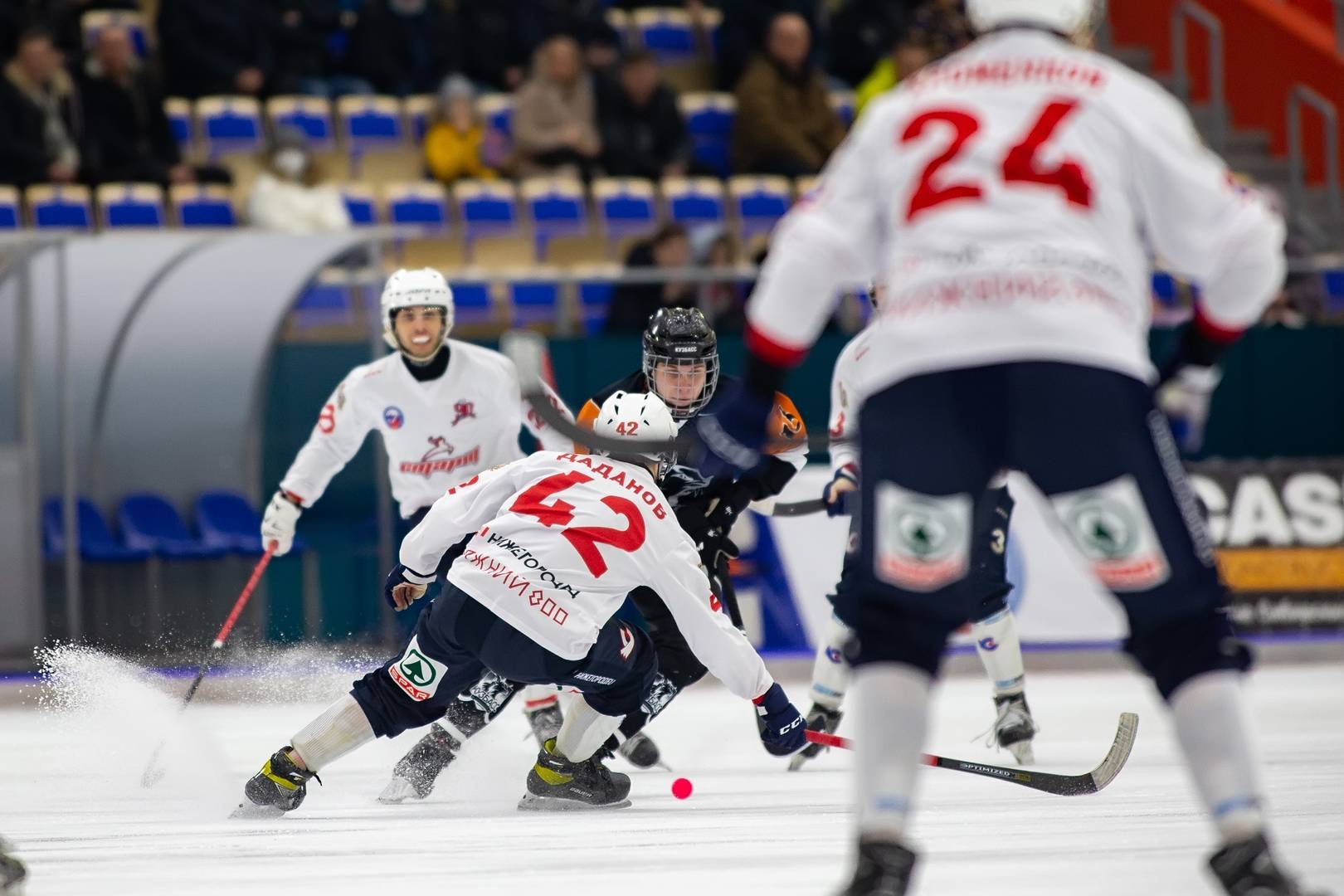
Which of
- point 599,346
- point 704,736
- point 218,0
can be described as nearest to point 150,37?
point 218,0

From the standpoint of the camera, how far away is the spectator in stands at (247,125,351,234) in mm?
12320

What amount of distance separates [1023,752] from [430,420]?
94.9 inches

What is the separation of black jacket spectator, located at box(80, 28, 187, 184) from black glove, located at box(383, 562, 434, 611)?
7.45 m

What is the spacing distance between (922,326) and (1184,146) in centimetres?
52

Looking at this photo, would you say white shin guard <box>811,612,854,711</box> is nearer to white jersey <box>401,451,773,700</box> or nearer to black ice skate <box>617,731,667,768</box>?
black ice skate <box>617,731,667,768</box>

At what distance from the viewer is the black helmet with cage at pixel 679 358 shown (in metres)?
6.58

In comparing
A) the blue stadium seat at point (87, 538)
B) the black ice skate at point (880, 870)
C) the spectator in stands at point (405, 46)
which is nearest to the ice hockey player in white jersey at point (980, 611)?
the black ice skate at point (880, 870)

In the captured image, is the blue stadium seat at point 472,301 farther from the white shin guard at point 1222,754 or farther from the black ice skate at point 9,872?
the white shin guard at point 1222,754

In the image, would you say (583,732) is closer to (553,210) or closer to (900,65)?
(553,210)

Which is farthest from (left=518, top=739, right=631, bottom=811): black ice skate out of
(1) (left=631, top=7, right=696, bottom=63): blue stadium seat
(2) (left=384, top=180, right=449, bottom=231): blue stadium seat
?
(1) (left=631, top=7, right=696, bottom=63): blue stadium seat

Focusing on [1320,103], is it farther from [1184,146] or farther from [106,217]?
[1184,146]

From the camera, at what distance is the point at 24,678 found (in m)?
10.1

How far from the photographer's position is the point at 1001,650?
275 inches

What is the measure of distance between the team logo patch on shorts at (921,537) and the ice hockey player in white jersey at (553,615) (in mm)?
1995
